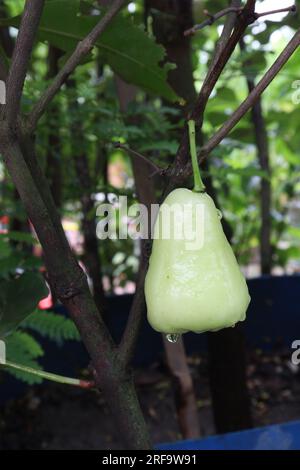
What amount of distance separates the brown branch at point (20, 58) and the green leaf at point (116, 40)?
165 millimetres

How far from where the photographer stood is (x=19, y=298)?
23.7 inches

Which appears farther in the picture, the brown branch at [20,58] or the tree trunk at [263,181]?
the tree trunk at [263,181]

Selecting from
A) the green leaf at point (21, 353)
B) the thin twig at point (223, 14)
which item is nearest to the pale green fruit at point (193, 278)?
the thin twig at point (223, 14)

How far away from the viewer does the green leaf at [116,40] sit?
675 mm

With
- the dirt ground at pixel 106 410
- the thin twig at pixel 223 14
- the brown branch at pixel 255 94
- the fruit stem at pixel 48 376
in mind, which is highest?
the thin twig at pixel 223 14

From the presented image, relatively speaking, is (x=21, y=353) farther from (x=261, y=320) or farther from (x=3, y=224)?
(x=261, y=320)

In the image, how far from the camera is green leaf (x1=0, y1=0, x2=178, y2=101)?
2.21ft

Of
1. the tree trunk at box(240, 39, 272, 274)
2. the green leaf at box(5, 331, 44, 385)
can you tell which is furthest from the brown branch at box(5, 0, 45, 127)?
the tree trunk at box(240, 39, 272, 274)

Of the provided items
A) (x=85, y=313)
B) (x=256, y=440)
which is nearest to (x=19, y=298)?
(x=85, y=313)

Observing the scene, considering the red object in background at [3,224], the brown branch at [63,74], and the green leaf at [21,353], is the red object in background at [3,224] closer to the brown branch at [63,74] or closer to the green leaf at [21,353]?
the green leaf at [21,353]

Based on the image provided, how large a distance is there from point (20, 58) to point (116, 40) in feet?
0.77

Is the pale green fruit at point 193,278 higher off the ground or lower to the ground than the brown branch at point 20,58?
lower

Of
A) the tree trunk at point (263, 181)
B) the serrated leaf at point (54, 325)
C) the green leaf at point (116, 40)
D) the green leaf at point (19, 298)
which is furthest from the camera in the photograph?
the tree trunk at point (263, 181)
